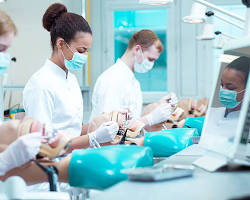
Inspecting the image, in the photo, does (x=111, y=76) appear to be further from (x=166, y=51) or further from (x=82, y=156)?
(x=166, y=51)

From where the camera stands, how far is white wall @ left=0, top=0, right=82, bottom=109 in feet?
8.79

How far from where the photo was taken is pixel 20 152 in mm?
1300

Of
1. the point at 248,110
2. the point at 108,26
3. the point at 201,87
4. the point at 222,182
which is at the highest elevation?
the point at 108,26

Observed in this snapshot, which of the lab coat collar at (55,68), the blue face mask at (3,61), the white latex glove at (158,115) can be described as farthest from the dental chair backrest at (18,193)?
the white latex glove at (158,115)

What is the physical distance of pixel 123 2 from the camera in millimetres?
6203

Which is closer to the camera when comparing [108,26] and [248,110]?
[248,110]

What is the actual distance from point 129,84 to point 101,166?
1.78 m

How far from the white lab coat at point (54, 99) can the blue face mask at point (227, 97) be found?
87 cm

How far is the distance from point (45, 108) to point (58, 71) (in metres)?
0.30

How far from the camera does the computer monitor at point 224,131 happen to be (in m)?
1.23

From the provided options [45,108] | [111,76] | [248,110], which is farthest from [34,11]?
[248,110]

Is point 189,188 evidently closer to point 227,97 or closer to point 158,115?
point 227,97

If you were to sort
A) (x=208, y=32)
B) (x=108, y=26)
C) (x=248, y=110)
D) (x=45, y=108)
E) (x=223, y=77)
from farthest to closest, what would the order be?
(x=108, y=26) < (x=208, y=32) < (x=45, y=108) < (x=223, y=77) < (x=248, y=110)

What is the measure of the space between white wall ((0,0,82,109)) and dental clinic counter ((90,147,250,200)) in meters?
1.72
